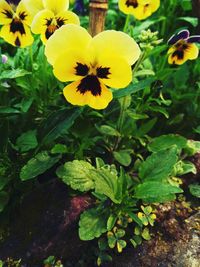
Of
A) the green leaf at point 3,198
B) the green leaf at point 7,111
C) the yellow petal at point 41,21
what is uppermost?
the yellow petal at point 41,21

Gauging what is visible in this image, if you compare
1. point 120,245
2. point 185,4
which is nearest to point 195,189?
point 120,245

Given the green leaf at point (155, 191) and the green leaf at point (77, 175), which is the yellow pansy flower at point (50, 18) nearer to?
the green leaf at point (77, 175)

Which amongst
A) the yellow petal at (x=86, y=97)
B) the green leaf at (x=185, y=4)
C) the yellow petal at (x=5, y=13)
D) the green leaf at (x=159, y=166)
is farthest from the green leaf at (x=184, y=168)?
the green leaf at (x=185, y=4)

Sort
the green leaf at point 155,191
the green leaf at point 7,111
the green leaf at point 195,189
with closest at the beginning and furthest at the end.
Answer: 1. the green leaf at point 155,191
2. the green leaf at point 7,111
3. the green leaf at point 195,189

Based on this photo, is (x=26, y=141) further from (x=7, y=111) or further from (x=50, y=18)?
(x=50, y=18)

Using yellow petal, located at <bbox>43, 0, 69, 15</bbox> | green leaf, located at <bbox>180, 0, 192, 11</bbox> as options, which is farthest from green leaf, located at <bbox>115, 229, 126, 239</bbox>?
green leaf, located at <bbox>180, 0, 192, 11</bbox>

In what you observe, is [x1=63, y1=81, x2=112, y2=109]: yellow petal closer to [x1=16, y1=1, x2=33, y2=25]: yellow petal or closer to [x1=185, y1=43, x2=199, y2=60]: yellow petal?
[x1=16, y1=1, x2=33, y2=25]: yellow petal

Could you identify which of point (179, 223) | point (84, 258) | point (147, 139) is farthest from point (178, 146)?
point (84, 258)
